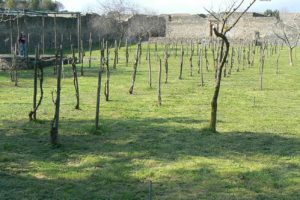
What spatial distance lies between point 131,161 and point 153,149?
807mm

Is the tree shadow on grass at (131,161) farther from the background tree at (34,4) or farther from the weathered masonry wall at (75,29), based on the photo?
the background tree at (34,4)

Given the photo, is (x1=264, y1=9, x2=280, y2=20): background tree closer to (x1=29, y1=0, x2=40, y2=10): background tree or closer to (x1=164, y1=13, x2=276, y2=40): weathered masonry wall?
(x1=164, y1=13, x2=276, y2=40): weathered masonry wall

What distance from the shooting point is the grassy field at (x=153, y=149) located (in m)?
6.18

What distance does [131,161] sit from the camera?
7312 mm

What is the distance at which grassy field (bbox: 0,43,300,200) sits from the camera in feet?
20.3

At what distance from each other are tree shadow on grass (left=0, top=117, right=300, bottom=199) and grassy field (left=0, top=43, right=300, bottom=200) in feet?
0.04

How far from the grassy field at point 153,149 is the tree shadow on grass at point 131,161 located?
13mm

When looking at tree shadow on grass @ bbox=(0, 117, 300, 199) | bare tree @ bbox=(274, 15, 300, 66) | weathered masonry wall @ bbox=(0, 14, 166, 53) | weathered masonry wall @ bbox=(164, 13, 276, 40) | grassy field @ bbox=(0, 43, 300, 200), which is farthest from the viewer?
weathered masonry wall @ bbox=(164, 13, 276, 40)

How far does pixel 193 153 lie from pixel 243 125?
258cm

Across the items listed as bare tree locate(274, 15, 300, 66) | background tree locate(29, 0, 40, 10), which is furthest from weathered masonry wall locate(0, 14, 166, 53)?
bare tree locate(274, 15, 300, 66)

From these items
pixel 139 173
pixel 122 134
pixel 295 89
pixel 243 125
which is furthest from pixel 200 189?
pixel 295 89

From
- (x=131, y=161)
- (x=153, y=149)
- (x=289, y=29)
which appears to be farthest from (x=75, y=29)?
(x=131, y=161)

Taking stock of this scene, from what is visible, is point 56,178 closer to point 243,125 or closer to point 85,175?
point 85,175

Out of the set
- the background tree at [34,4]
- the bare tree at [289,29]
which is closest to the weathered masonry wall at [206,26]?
the bare tree at [289,29]
